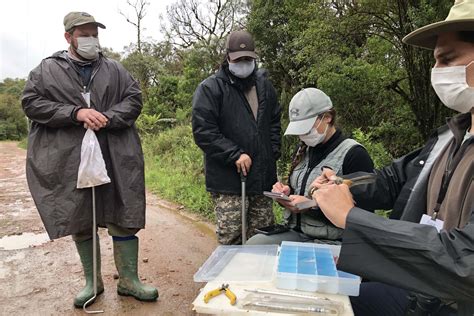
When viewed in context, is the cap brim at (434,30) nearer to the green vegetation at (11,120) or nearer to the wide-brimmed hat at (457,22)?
the wide-brimmed hat at (457,22)

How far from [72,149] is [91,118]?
0.28 meters

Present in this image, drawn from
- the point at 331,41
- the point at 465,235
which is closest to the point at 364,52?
the point at 331,41

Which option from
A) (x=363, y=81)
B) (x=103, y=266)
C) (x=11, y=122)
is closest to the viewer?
(x=103, y=266)

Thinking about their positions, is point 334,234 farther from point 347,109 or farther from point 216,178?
point 347,109

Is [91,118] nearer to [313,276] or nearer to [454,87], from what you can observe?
[313,276]

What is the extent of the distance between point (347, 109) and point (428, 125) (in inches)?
59.1

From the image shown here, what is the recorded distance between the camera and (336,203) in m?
1.34

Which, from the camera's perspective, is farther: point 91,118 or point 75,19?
point 75,19

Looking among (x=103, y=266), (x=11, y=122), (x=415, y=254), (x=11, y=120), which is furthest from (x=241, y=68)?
(x=11, y=120)

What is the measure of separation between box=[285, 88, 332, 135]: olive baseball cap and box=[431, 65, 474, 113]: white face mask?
106cm

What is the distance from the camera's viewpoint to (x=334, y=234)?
7.81ft

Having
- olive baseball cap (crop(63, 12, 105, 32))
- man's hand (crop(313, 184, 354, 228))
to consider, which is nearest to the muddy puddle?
olive baseball cap (crop(63, 12, 105, 32))

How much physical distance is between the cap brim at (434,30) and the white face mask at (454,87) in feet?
0.45

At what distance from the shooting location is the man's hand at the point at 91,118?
106 inches
